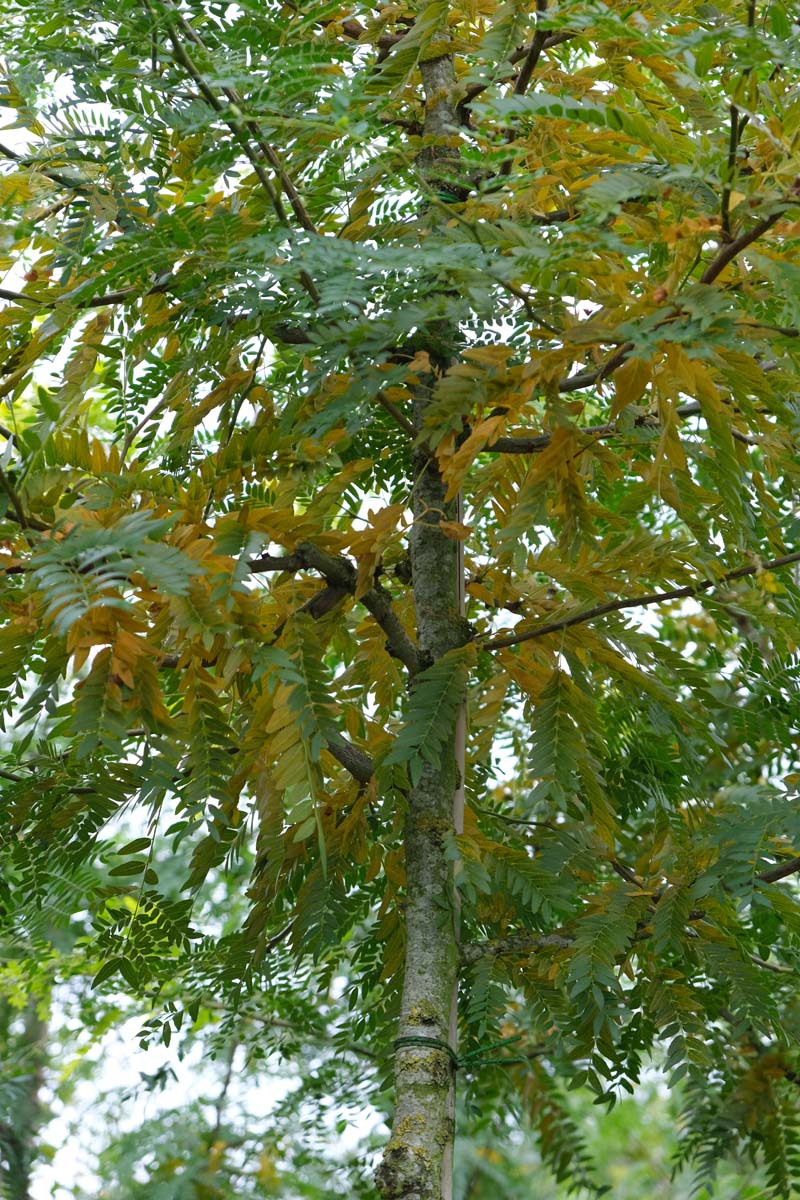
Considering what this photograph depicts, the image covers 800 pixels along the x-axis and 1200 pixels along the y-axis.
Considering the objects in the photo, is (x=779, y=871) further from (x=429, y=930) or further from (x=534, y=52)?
(x=534, y=52)

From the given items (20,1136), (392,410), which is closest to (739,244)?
(392,410)

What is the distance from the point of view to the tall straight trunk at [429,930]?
1.29 m

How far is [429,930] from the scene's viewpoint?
1.42m

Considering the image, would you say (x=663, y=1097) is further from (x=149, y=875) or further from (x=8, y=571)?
(x=8, y=571)

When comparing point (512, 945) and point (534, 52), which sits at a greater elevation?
point (534, 52)

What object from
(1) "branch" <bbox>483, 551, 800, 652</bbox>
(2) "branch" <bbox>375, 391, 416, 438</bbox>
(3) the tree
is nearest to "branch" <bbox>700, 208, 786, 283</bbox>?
(3) the tree

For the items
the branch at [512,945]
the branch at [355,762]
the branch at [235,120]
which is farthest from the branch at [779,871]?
the branch at [235,120]

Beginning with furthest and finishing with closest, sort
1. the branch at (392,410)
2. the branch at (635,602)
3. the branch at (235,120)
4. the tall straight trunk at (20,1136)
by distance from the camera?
the tall straight trunk at (20,1136), the branch at (392,410), the branch at (635,602), the branch at (235,120)

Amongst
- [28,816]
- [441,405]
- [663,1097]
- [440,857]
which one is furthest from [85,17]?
[663,1097]

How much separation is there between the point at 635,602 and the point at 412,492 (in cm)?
32

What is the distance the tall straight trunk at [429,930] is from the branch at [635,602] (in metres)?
0.16

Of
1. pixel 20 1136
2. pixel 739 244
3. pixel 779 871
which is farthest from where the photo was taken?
pixel 20 1136

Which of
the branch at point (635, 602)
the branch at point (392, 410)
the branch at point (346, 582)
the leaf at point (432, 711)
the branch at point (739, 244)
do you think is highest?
the branch at point (392, 410)

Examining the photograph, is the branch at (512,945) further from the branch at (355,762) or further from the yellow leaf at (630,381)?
the yellow leaf at (630,381)
